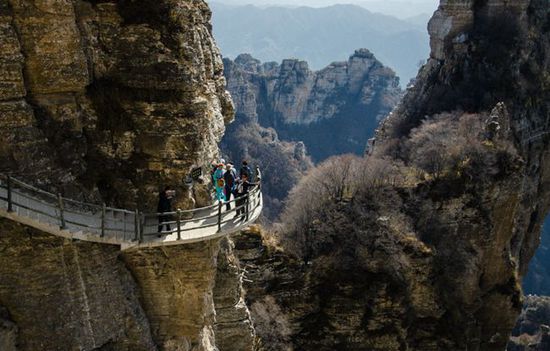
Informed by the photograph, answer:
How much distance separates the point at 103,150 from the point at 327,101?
151 meters

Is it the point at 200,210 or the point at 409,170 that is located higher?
the point at 409,170

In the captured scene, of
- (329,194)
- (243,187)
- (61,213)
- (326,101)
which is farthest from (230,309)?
(326,101)

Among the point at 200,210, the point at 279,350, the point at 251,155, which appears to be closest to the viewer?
the point at 200,210

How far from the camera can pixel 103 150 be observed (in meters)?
15.2

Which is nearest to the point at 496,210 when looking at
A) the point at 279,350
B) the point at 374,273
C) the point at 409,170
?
the point at 409,170

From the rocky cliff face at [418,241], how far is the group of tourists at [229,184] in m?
14.5

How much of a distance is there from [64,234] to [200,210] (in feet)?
13.7

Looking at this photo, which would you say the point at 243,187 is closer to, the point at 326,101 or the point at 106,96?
the point at 106,96

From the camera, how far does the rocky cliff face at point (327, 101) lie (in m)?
159

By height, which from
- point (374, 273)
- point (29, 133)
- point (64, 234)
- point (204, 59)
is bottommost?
point (374, 273)

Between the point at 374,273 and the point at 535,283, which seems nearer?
the point at 374,273

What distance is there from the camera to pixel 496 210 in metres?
37.1

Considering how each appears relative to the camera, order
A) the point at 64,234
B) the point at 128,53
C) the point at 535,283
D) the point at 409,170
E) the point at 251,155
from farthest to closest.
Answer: the point at 251,155 → the point at 535,283 → the point at 409,170 → the point at 128,53 → the point at 64,234

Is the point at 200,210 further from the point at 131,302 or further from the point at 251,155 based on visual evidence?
the point at 251,155
